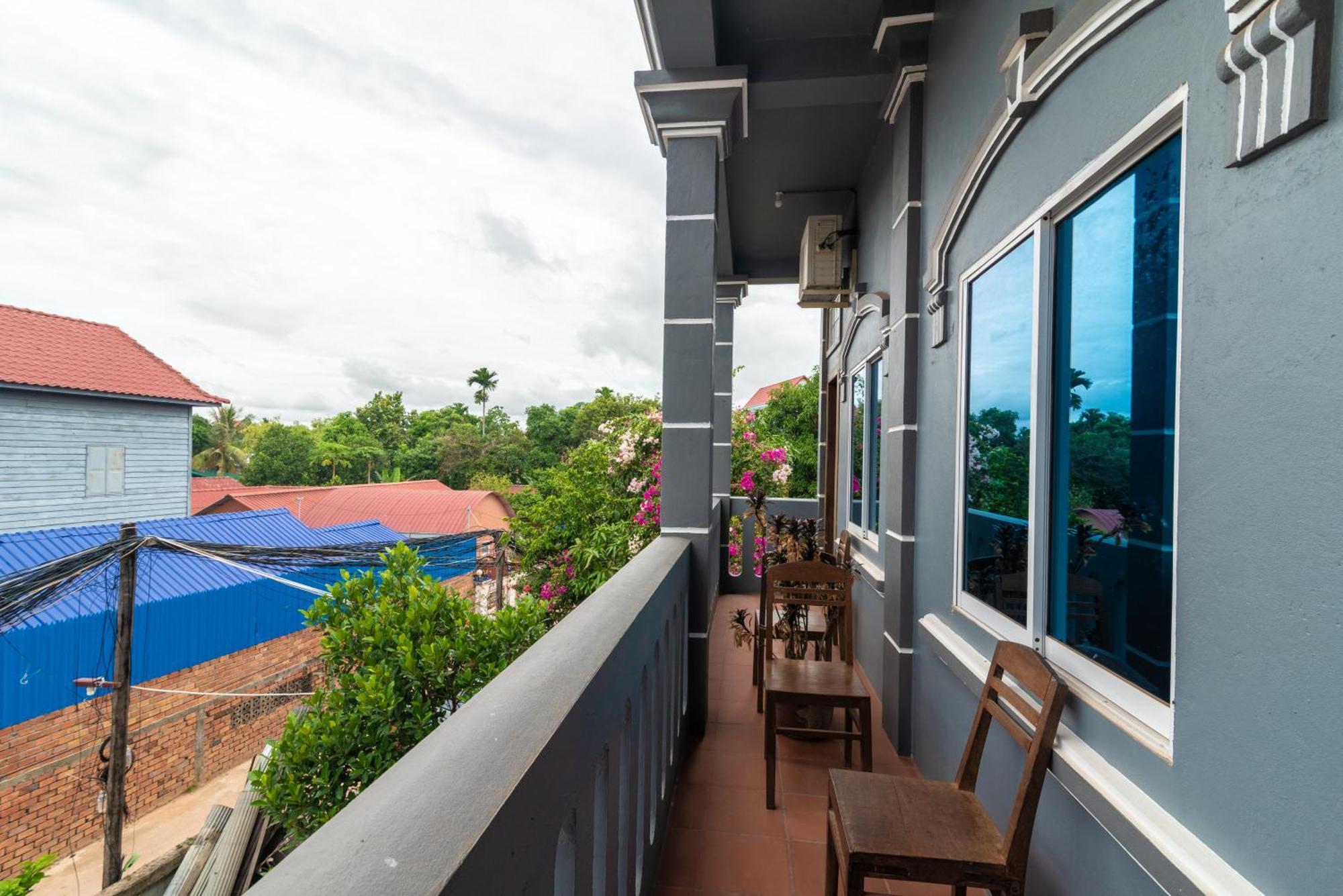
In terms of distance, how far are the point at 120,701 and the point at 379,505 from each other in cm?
1759

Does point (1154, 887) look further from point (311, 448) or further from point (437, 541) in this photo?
point (311, 448)

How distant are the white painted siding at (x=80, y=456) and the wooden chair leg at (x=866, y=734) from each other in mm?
12840

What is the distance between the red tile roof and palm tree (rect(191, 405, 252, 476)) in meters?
29.5

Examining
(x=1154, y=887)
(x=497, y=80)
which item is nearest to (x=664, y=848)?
(x=1154, y=887)

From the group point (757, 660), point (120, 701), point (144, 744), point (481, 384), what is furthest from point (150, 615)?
point (481, 384)

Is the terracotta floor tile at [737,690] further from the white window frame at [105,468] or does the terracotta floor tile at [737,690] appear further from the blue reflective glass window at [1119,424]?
the white window frame at [105,468]

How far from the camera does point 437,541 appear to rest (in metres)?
5.70

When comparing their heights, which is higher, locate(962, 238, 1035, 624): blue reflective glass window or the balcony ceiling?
the balcony ceiling

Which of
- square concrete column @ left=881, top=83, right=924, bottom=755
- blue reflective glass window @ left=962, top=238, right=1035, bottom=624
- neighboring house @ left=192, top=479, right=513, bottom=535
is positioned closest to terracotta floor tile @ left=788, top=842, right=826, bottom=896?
square concrete column @ left=881, top=83, right=924, bottom=755

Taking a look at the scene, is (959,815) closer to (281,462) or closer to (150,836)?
(150,836)

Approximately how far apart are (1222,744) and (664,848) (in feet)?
5.24

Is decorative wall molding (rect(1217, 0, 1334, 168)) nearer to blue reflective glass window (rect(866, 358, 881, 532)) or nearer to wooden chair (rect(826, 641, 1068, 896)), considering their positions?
wooden chair (rect(826, 641, 1068, 896))

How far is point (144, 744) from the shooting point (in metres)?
6.62

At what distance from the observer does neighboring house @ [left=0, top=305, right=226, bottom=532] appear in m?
8.83
